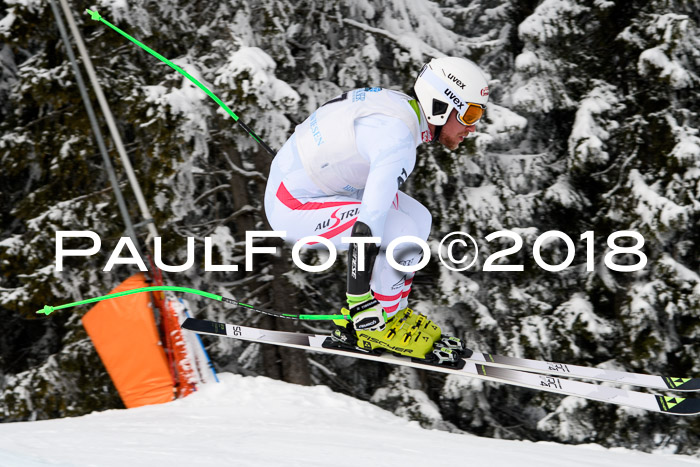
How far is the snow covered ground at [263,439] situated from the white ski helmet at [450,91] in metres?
1.71

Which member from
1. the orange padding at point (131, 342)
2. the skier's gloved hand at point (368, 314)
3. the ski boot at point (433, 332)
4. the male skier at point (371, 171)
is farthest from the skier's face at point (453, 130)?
the orange padding at point (131, 342)

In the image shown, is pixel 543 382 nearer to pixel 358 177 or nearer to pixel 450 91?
pixel 358 177

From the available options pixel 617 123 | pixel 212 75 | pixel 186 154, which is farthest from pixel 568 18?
pixel 186 154

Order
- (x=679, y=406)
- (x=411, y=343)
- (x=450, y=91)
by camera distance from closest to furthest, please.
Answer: (x=450, y=91) → (x=679, y=406) → (x=411, y=343)

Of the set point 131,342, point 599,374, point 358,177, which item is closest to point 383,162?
point 358,177

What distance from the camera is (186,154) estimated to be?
21.9ft

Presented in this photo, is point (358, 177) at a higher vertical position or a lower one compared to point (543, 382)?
higher

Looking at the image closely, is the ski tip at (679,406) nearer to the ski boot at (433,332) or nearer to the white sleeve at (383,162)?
the ski boot at (433,332)

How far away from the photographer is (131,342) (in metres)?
4.89

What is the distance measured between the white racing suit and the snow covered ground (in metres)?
0.80

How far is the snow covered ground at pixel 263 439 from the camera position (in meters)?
2.97

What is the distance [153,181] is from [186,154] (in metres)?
0.74

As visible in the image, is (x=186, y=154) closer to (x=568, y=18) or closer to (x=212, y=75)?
(x=212, y=75)

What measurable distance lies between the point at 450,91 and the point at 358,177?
65 centimetres
